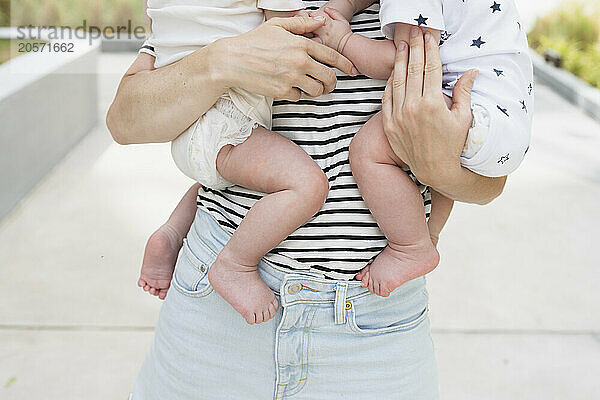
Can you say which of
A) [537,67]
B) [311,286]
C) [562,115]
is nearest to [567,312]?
[311,286]

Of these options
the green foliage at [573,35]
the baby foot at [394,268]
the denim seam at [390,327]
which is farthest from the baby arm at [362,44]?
the green foliage at [573,35]

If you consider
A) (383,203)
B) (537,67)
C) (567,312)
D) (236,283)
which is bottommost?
(537,67)

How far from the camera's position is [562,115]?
6078 mm

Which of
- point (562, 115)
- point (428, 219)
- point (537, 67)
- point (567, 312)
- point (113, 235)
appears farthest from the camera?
point (537, 67)

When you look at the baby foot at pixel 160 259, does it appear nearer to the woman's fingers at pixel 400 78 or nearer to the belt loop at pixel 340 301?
the belt loop at pixel 340 301

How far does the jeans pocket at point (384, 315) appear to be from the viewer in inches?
52.6

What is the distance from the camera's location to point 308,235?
1.32 meters

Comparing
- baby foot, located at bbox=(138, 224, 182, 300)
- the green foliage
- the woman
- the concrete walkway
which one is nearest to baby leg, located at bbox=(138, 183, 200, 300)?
baby foot, located at bbox=(138, 224, 182, 300)

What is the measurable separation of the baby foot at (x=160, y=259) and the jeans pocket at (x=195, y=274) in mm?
202

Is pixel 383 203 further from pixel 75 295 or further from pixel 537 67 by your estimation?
pixel 537 67

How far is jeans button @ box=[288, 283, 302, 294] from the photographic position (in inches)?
52.0

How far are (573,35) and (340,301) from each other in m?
7.43

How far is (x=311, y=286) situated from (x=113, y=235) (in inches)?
104

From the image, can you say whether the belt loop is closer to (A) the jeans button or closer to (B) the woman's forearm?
(A) the jeans button
